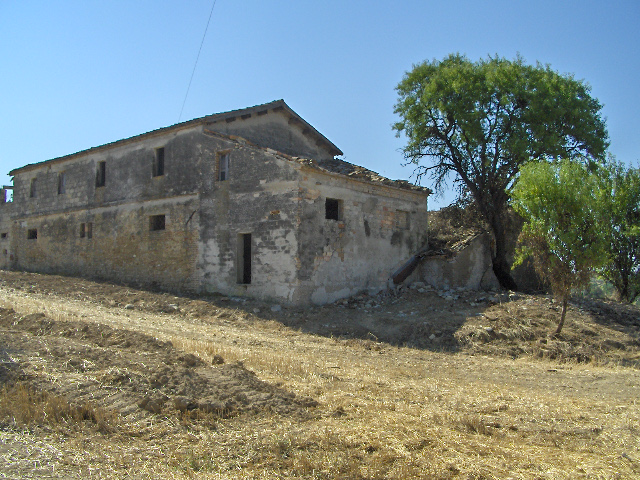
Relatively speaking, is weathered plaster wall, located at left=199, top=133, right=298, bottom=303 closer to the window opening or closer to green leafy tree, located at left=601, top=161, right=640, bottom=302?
the window opening

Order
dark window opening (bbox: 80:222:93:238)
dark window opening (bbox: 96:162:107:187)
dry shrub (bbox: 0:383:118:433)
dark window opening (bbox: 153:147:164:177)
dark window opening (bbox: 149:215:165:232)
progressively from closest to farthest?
dry shrub (bbox: 0:383:118:433) < dark window opening (bbox: 149:215:165:232) < dark window opening (bbox: 153:147:164:177) < dark window opening (bbox: 80:222:93:238) < dark window opening (bbox: 96:162:107:187)

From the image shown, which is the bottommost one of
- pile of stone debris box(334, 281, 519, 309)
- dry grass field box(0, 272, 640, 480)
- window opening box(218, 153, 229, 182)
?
dry grass field box(0, 272, 640, 480)

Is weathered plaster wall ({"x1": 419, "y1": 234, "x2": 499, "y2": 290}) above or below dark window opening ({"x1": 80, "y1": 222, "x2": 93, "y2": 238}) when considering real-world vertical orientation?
below

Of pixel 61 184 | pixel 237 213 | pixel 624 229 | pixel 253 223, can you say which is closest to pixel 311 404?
pixel 253 223

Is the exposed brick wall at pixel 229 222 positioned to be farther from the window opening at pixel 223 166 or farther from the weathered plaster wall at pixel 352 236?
the window opening at pixel 223 166

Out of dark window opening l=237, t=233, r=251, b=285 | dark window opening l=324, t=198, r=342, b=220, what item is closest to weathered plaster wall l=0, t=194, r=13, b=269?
dark window opening l=237, t=233, r=251, b=285

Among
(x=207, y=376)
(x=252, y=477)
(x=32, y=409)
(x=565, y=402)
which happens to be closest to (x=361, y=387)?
(x=207, y=376)

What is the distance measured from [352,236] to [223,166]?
476 cm

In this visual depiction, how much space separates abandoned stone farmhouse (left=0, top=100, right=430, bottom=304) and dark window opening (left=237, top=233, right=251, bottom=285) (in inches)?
1.8

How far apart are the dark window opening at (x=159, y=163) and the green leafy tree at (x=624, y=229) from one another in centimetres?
1446

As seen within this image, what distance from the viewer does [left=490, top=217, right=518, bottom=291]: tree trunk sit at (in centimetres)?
1952

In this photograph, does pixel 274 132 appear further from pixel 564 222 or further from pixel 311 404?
pixel 311 404

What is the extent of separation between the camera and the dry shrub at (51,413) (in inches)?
211

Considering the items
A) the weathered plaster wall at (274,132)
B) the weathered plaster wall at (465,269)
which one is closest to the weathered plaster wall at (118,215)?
the weathered plaster wall at (274,132)
